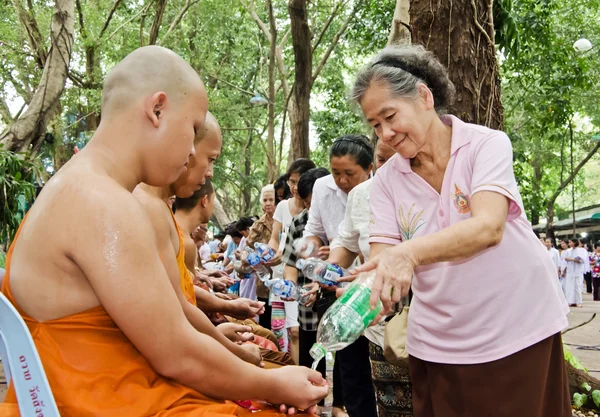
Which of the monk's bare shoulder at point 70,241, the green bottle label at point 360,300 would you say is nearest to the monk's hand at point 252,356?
the green bottle label at point 360,300

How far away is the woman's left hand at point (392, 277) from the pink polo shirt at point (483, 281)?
52 centimetres

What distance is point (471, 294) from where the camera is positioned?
7.81ft

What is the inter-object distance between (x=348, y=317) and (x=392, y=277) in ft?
1.68

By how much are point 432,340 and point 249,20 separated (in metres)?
18.2

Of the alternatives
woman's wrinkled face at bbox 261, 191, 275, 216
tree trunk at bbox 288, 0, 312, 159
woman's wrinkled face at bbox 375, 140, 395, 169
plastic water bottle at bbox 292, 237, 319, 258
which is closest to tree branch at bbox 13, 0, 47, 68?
tree trunk at bbox 288, 0, 312, 159

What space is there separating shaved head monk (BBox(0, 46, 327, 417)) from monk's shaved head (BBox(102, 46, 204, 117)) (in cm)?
3

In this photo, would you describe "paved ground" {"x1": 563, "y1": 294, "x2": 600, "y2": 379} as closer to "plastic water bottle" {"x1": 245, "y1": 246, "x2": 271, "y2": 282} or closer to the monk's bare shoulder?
"plastic water bottle" {"x1": 245, "y1": 246, "x2": 271, "y2": 282}

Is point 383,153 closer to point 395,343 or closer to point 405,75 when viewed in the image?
point 395,343

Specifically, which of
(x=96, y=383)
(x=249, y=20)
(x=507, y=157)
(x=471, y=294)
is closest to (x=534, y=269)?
(x=471, y=294)

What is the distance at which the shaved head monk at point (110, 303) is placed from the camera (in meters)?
1.49

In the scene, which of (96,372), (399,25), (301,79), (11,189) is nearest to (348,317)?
(96,372)

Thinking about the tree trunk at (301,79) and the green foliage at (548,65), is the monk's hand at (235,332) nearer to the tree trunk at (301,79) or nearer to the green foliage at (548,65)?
the green foliage at (548,65)

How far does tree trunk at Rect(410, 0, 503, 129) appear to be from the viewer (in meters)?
3.96

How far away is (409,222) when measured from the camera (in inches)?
102
